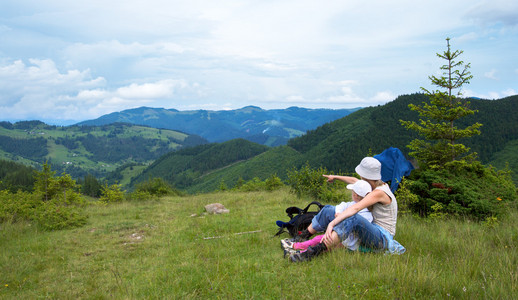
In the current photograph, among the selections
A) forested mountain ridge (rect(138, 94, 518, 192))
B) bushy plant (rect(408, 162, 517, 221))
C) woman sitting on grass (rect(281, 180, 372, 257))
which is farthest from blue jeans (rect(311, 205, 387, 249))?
forested mountain ridge (rect(138, 94, 518, 192))

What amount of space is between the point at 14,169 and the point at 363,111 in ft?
597

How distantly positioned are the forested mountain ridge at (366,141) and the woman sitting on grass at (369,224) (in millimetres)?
99927

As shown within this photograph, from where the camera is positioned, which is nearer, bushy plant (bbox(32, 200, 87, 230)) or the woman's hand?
the woman's hand

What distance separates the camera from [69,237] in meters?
7.53

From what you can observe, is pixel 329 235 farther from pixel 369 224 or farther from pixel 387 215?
pixel 387 215

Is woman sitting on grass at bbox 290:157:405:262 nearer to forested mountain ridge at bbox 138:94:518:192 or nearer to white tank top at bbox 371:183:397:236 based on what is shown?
white tank top at bbox 371:183:397:236

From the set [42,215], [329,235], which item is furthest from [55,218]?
[329,235]

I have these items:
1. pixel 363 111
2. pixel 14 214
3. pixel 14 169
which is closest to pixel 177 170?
pixel 14 169

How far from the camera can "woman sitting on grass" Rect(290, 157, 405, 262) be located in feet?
13.8

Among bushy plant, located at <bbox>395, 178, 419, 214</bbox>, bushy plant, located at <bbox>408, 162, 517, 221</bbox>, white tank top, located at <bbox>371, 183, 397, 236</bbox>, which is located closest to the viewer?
white tank top, located at <bbox>371, 183, 397, 236</bbox>

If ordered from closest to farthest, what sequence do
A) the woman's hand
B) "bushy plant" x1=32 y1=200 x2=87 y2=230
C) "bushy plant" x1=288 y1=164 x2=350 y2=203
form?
1. the woman's hand
2. "bushy plant" x1=32 y1=200 x2=87 y2=230
3. "bushy plant" x1=288 y1=164 x2=350 y2=203

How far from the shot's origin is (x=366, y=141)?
132 metres

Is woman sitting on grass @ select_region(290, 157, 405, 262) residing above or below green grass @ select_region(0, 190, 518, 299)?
above

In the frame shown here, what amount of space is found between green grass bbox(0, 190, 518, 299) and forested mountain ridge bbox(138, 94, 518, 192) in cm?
9837
